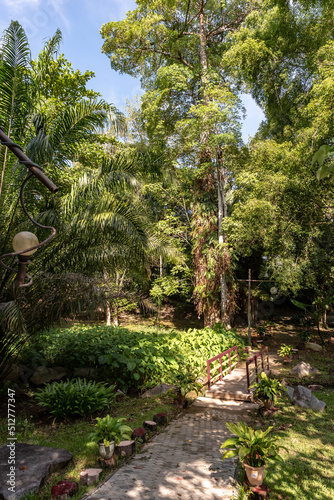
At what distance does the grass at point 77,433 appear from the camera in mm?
4234

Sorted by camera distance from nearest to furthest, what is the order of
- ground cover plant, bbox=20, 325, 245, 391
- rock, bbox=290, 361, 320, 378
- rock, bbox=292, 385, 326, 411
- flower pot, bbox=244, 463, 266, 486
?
1. flower pot, bbox=244, 463, 266, 486
2. rock, bbox=292, 385, 326, 411
3. ground cover plant, bbox=20, 325, 245, 391
4. rock, bbox=290, 361, 320, 378

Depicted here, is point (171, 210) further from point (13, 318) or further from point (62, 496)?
point (62, 496)

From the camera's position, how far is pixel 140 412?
6.72m

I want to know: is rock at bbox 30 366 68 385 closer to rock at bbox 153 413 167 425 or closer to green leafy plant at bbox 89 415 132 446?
rock at bbox 153 413 167 425

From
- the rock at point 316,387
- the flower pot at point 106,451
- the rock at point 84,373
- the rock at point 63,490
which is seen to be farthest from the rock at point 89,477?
the rock at point 316,387

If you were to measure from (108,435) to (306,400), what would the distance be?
5362mm

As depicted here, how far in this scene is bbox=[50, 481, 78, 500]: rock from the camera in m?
3.55

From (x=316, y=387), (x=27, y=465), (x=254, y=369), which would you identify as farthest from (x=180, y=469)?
(x=316, y=387)

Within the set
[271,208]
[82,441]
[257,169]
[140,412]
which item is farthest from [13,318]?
[257,169]

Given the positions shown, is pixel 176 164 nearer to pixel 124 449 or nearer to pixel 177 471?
pixel 124 449

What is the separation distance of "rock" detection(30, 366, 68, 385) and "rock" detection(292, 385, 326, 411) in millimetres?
5871

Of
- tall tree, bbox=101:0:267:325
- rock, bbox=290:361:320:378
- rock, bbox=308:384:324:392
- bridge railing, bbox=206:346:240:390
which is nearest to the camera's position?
bridge railing, bbox=206:346:240:390

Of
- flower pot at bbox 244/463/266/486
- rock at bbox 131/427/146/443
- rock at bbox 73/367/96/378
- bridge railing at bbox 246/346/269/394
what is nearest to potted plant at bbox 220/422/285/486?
flower pot at bbox 244/463/266/486

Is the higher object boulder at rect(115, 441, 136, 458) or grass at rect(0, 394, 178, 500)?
boulder at rect(115, 441, 136, 458)
